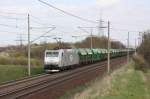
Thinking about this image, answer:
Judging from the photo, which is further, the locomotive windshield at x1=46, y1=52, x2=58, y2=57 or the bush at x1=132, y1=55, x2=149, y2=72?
the bush at x1=132, y1=55, x2=149, y2=72

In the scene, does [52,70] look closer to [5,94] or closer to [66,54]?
[66,54]

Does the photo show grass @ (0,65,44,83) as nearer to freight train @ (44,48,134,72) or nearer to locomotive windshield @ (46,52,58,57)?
freight train @ (44,48,134,72)

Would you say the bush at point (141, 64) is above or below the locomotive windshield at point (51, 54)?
below

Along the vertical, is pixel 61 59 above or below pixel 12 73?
above

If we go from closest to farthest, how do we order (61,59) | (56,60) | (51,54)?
1. (56,60)
2. (61,59)
3. (51,54)

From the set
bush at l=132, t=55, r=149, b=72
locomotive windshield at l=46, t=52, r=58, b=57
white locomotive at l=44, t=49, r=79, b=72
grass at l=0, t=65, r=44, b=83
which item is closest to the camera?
grass at l=0, t=65, r=44, b=83

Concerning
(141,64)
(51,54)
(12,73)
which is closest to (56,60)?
(51,54)

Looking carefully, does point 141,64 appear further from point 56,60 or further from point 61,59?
point 56,60

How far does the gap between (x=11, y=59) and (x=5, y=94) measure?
1340 inches

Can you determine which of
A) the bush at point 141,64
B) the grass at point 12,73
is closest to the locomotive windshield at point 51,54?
the grass at point 12,73

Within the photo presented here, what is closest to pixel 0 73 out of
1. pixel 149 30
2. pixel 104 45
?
pixel 149 30

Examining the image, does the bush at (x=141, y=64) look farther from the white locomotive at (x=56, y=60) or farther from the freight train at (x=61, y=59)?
the white locomotive at (x=56, y=60)

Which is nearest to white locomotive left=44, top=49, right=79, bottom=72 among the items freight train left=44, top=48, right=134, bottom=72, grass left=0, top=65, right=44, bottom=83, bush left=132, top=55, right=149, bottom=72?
freight train left=44, top=48, right=134, bottom=72

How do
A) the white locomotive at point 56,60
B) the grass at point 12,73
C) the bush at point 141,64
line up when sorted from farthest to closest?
the bush at point 141,64
the white locomotive at point 56,60
the grass at point 12,73
